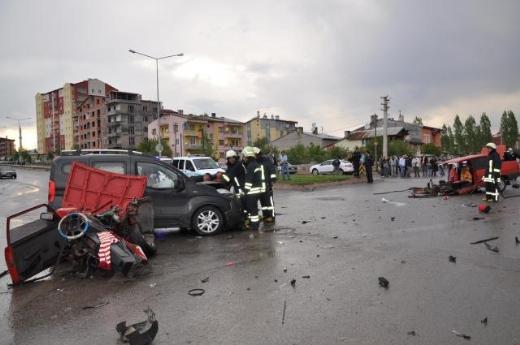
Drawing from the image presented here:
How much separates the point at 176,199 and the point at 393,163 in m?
29.5

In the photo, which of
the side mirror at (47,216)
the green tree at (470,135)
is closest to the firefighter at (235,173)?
the side mirror at (47,216)

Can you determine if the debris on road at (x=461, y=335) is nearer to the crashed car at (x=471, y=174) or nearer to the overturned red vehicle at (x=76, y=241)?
the overturned red vehicle at (x=76, y=241)

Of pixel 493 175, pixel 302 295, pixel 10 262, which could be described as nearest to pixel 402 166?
pixel 493 175

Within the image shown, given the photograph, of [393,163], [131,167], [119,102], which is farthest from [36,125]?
[131,167]

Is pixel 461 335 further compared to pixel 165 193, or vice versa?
pixel 165 193

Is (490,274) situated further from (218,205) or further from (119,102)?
(119,102)

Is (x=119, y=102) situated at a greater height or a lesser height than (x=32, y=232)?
greater

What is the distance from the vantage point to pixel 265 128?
107 meters

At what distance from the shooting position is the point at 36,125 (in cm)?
15262

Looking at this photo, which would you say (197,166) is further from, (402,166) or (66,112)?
(66,112)

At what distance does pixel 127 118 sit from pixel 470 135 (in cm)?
8002

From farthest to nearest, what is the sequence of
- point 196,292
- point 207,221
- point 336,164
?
point 336,164, point 207,221, point 196,292

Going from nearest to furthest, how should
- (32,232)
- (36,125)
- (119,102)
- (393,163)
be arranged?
(32,232) < (393,163) < (119,102) < (36,125)

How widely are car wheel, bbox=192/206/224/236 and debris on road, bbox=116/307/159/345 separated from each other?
16.2ft
